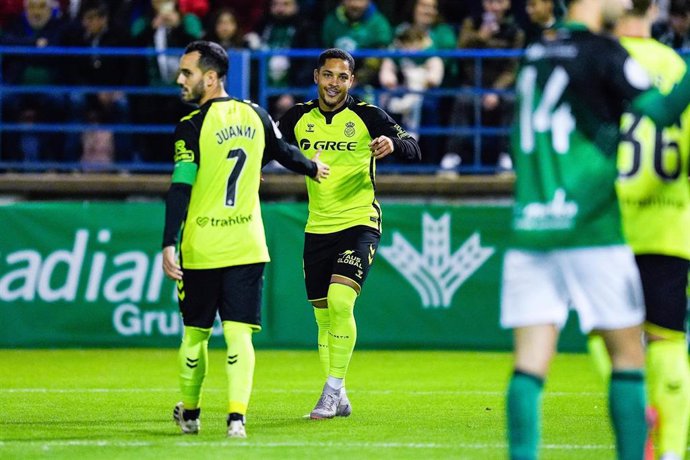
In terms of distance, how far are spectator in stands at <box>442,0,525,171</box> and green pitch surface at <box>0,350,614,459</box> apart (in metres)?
2.64

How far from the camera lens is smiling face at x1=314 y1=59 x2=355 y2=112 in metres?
9.70

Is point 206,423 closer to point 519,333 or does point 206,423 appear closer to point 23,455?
point 23,455

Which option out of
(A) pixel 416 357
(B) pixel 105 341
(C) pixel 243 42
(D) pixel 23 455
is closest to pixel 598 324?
(D) pixel 23 455

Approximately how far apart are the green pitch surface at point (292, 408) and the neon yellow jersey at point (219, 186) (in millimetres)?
1086

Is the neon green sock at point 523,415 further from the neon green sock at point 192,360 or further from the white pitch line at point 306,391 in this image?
the white pitch line at point 306,391

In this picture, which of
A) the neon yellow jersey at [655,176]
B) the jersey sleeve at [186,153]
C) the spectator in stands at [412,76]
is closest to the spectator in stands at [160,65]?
the spectator in stands at [412,76]

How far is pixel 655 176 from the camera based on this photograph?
6727mm

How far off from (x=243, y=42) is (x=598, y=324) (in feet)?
36.1

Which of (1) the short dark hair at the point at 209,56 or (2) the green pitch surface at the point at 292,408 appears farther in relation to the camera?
(1) the short dark hair at the point at 209,56

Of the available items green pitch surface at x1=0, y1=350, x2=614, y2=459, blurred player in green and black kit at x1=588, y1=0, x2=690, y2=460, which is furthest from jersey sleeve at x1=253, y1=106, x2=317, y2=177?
blurred player in green and black kit at x1=588, y1=0, x2=690, y2=460

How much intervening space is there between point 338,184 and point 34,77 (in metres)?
7.15

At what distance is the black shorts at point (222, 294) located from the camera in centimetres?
804

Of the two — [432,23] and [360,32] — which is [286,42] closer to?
[360,32]

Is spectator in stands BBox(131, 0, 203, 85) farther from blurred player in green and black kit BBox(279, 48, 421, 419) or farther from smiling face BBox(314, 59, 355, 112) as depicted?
smiling face BBox(314, 59, 355, 112)
